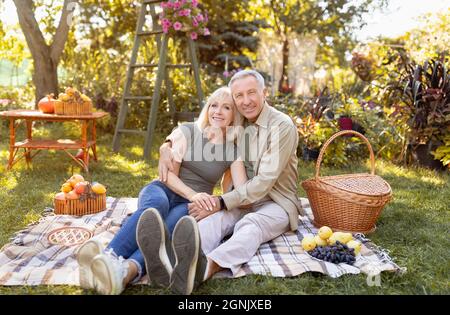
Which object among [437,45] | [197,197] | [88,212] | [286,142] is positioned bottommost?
[88,212]

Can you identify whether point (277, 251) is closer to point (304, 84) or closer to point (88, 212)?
point (88, 212)

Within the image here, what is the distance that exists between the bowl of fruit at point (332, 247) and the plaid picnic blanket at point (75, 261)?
5 centimetres

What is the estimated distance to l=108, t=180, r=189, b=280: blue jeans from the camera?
2.73 meters

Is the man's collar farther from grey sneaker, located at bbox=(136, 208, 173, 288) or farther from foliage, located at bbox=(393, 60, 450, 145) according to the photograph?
foliage, located at bbox=(393, 60, 450, 145)

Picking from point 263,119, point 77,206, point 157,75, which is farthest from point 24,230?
point 157,75

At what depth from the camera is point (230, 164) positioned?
11.6ft

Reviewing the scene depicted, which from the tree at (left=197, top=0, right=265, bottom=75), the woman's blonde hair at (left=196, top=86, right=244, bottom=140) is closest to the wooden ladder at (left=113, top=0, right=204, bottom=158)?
the woman's blonde hair at (left=196, top=86, right=244, bottom=140)

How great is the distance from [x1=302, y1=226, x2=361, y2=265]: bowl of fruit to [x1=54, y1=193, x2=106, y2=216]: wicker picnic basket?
186cm

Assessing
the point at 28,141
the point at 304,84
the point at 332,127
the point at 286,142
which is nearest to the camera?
the point at 286,142

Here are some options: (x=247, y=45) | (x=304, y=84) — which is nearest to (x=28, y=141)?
(x=247, y=45)

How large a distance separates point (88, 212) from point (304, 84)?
12028 mm

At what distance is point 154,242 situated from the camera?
254cm

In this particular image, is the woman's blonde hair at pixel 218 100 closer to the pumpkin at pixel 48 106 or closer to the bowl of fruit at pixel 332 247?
the bowl of fruit at pixel 332 247

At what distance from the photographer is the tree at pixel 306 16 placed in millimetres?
16234
